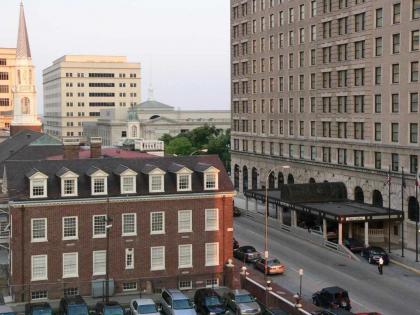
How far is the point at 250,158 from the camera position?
111250mm

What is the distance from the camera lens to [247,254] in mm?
61406

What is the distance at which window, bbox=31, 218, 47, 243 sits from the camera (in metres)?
48.4

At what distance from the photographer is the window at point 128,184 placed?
50812mm

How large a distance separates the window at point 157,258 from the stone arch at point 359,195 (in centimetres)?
3325

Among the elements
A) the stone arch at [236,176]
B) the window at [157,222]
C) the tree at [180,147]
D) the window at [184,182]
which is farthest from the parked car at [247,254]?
the tree at [180,147]

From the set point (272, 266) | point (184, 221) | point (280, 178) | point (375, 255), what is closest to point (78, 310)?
point (184, 221)

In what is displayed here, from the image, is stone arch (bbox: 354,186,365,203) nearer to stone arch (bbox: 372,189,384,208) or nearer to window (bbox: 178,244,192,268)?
stone arch (bbox: 372,189,384,208)

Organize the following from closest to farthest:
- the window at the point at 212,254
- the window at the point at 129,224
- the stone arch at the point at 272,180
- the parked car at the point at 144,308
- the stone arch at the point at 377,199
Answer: the parked car at the point at 144,308
the window at the point at 129,224
the window at the point at 212,254
the stone arch at the point at 377,199
the stone arch at the point at 272,180

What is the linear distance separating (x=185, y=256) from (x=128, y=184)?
710 cm

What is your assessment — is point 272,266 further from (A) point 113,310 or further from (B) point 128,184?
(A) point 113,310

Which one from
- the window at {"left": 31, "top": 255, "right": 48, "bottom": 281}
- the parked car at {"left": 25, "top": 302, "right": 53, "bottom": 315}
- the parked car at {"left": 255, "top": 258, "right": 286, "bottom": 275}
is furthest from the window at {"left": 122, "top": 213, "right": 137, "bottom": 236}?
the parked car at {"left": 255, "top": 258, "right": 286, "bottom": 275}

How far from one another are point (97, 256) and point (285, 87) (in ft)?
181

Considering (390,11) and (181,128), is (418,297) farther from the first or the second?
(181,128)

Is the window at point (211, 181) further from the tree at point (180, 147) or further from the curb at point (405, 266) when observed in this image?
the tree at point (180, 147)
